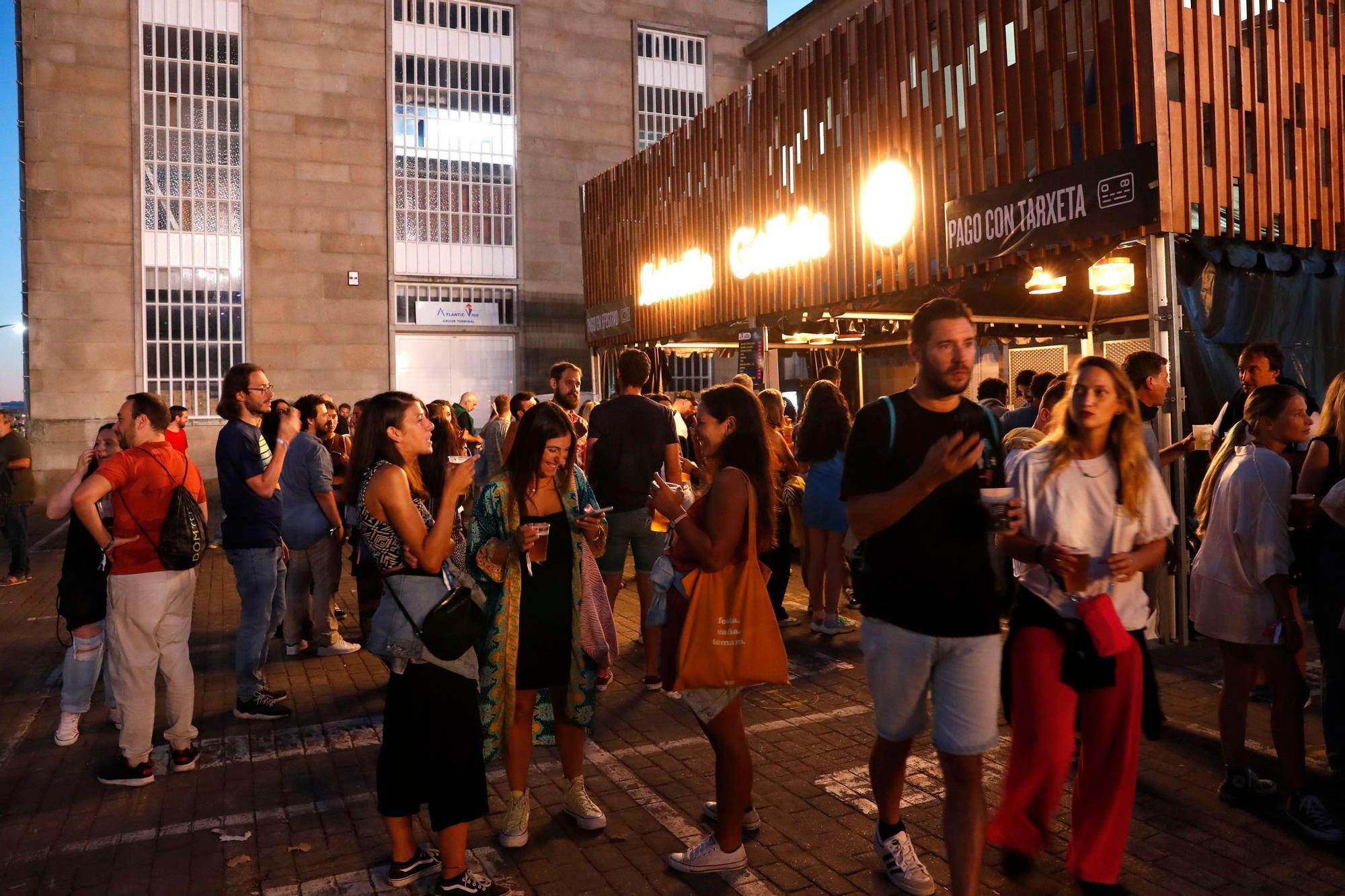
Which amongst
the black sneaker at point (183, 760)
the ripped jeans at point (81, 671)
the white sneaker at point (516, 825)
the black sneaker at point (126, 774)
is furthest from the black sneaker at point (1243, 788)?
the ripped jeans at point (81, 671)

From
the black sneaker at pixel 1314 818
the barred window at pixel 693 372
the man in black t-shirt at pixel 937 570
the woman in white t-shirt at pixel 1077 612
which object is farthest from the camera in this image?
the barred window at pixel 693 372

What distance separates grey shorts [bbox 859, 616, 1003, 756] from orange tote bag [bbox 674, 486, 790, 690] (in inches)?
18.9

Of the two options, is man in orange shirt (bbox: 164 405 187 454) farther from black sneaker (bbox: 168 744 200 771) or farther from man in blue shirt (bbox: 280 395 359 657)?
black sneaker (bbox: 168 744 200 771)

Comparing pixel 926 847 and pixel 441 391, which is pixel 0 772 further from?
pixel 441 391

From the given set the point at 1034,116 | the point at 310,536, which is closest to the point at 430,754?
the point at 310,536

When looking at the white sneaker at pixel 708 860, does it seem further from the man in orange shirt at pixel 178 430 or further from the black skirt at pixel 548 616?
the man in orange shirt at pixel 178 430

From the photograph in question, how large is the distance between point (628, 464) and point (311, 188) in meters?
19.6

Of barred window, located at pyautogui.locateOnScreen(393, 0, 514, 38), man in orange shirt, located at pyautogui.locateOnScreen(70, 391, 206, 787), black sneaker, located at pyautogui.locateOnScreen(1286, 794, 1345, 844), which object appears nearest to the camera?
black sneaker, located at pyautogui.locateOnScreen(1286, 794, 1345, 844)

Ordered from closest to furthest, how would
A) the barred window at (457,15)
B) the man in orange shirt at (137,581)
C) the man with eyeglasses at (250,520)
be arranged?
the man in orange shirt at (137,581) < the man with eyeglasses at (250,520) < the barred window at (457,15)

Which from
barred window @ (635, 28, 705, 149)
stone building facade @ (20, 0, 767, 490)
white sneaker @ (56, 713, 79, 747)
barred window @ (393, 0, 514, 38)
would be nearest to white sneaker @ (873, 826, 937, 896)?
white sneaker @ (56, 713, 79, 747)

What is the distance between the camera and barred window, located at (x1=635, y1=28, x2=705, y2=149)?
26.9m

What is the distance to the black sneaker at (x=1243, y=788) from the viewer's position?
4312 millimetres

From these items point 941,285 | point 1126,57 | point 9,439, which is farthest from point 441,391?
point 1126,57

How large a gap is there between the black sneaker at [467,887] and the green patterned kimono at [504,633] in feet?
1.54
